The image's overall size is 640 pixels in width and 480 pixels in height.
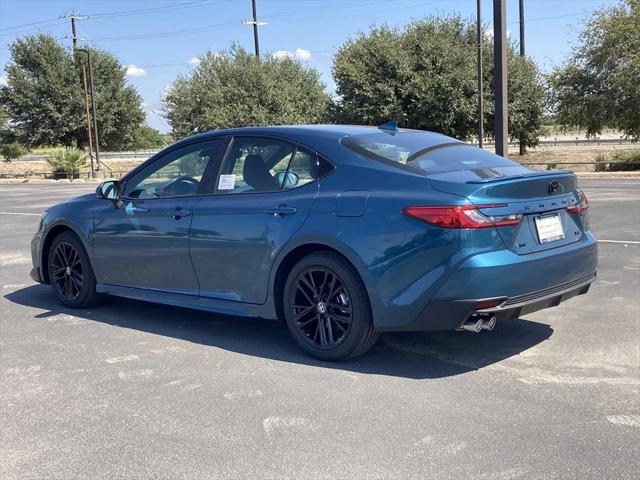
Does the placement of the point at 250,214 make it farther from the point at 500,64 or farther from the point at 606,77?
the point at 606,77

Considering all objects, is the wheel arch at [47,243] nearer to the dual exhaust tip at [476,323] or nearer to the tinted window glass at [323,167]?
the tinted window glass at [323,167]

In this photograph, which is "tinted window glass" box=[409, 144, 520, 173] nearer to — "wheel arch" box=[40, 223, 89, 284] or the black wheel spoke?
the black wheel spoke

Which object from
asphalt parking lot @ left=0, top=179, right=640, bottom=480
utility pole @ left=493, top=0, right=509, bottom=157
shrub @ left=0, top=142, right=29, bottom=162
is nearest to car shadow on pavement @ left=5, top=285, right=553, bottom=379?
asphalt parking lot @ left=0, top=179, right=640, bottom=480

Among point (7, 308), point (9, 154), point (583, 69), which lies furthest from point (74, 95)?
point (7, 308)

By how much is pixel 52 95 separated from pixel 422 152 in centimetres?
4541

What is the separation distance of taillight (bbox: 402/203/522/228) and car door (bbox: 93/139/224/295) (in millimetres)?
1948

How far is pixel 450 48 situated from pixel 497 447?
3143 cm

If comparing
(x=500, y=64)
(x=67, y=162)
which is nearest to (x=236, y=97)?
(x=67, y=162)

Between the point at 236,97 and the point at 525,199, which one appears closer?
the point at 525,199

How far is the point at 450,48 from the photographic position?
32500 mm

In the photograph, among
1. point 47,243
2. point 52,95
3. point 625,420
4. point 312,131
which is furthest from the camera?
point 52,95

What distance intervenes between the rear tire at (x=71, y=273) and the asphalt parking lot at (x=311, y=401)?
0.26 meters

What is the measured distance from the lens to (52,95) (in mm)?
45125

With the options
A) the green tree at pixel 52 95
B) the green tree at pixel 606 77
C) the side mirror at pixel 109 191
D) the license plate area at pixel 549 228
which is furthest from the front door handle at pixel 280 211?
the green tree at pixel 52 95
